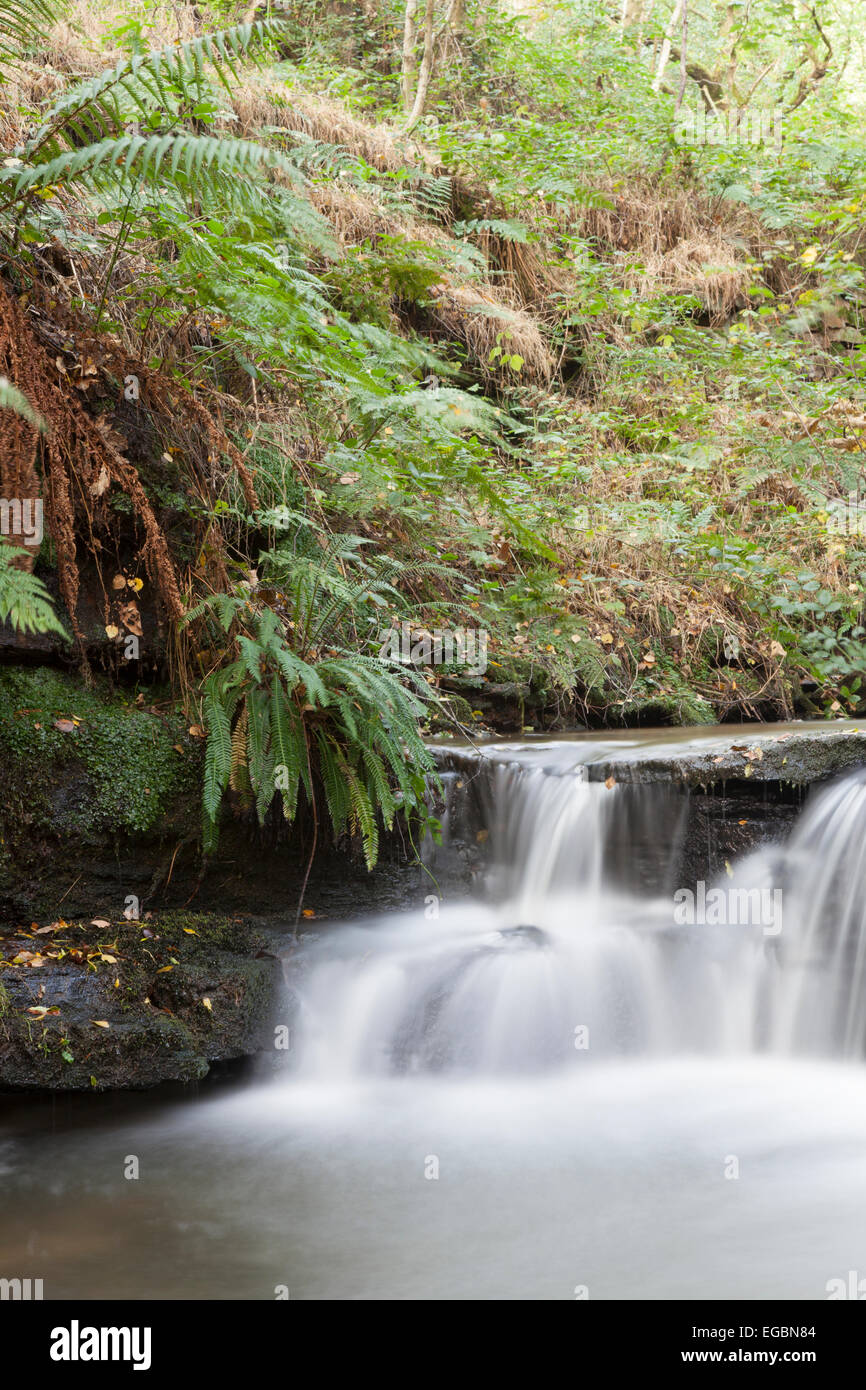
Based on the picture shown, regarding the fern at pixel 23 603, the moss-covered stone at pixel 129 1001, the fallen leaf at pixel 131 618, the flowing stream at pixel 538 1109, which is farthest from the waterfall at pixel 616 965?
the fern at pixel 23 603

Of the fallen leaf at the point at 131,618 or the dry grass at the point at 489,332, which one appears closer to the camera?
the fallen leaf at the point at 131,618

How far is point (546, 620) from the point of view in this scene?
316 inches

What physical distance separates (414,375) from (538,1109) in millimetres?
6957

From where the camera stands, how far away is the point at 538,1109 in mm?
4328

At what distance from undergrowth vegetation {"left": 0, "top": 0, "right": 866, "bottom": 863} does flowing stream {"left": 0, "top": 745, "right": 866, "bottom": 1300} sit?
86cm

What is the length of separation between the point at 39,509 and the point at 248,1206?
3049 mm

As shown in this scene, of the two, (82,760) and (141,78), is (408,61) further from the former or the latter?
(82,760)

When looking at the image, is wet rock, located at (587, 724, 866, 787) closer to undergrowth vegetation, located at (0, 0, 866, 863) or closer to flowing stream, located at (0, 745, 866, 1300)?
flowing stream, located at (0, 745, 866, 1300)

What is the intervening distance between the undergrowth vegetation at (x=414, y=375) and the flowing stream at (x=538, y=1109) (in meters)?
0.86

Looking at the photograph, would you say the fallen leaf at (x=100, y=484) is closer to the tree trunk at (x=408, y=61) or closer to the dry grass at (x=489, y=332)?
the dry grass at (x=489, y=332)

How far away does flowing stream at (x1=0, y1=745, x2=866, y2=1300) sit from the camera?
129 inches

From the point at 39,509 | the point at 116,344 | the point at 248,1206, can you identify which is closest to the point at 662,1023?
the point at 248,1206

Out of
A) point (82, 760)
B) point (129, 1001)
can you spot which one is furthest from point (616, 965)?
point (82, 760)

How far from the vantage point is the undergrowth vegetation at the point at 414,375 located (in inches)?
188
